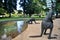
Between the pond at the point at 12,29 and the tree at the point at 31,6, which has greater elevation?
the tree at the point at 31,6

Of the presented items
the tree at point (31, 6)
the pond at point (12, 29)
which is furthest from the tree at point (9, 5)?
the pond at point (12, 29)

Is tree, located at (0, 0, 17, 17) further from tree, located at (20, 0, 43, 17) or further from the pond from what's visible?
the pond

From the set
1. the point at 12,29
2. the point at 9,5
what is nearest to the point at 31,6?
the point at 9,5

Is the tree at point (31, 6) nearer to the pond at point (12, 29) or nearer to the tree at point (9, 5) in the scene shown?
the tree at point (9, 5)

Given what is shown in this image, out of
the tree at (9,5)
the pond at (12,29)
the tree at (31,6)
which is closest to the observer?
the pond at (12,29)

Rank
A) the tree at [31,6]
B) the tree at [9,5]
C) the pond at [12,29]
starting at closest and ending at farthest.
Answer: the pond at [12,29] → the tree at [31,6] → the tree at [9,5]

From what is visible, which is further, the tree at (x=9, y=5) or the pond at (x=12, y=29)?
the tree at (x=9, y=5)

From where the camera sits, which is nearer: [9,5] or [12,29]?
[12,29]

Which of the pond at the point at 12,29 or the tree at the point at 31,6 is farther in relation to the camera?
the tree at the point at 31,6

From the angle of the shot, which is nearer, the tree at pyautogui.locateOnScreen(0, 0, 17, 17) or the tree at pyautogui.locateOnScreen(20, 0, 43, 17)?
the tree at pyautogui.locateOnScreen(20, 0, 43, 17)

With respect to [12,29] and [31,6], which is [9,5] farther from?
[12,29]

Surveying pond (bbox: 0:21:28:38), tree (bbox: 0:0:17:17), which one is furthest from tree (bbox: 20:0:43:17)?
pond (bbox: 0:21:28:38)

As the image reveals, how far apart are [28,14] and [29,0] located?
1.47 m

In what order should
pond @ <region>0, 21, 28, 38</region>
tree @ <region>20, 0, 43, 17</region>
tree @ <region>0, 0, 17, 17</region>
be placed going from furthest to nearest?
tree @ <region>0, 0, 17, 17</region> < tree @ <region>20, 0, 43, 17</region> < pond @ <region>0, 21, 28, 38</region>
